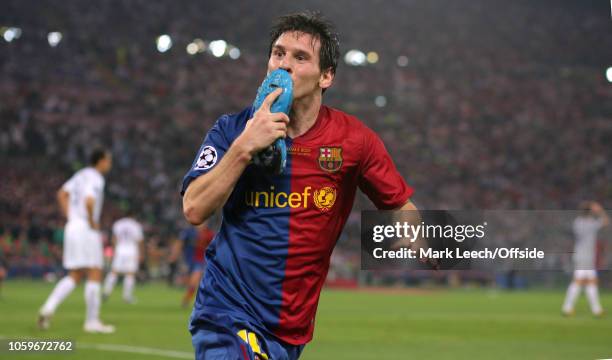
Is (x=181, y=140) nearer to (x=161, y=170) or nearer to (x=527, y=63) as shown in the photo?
(x=161, y=170)

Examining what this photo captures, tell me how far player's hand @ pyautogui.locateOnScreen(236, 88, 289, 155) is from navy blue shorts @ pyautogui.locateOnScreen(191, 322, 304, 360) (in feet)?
2.32

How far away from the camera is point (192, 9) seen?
4228cm

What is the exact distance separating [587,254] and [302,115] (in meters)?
16.4

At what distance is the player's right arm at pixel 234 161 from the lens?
3.03 m

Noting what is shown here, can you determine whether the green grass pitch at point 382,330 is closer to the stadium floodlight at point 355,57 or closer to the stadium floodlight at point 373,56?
the stadium floodlight at point 355,57

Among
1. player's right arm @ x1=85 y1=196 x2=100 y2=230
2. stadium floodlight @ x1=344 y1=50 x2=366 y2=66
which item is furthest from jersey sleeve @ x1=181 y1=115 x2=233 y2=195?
stadium floodlight @ x1=344 y1=50 x2=366 y2=66

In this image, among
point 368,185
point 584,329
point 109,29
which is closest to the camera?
point 368,185

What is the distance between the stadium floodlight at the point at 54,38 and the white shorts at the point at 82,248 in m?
26.0

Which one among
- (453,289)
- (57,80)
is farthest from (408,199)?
(57,80)

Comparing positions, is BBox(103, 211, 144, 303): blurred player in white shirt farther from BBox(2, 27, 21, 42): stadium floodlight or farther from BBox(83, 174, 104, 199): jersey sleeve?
BBox(2, 27, 21, 42): stadium floodlight

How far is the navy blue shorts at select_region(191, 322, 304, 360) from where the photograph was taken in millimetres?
3281

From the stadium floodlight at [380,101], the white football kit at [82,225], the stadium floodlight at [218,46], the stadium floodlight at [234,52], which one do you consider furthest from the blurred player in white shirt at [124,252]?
the stadium floodlight at [380,101]

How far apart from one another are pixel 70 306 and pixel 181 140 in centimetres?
1944

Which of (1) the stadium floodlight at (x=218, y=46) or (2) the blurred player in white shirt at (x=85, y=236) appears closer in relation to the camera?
(2) the blurred player in white shirt at (x=85, y=236)
